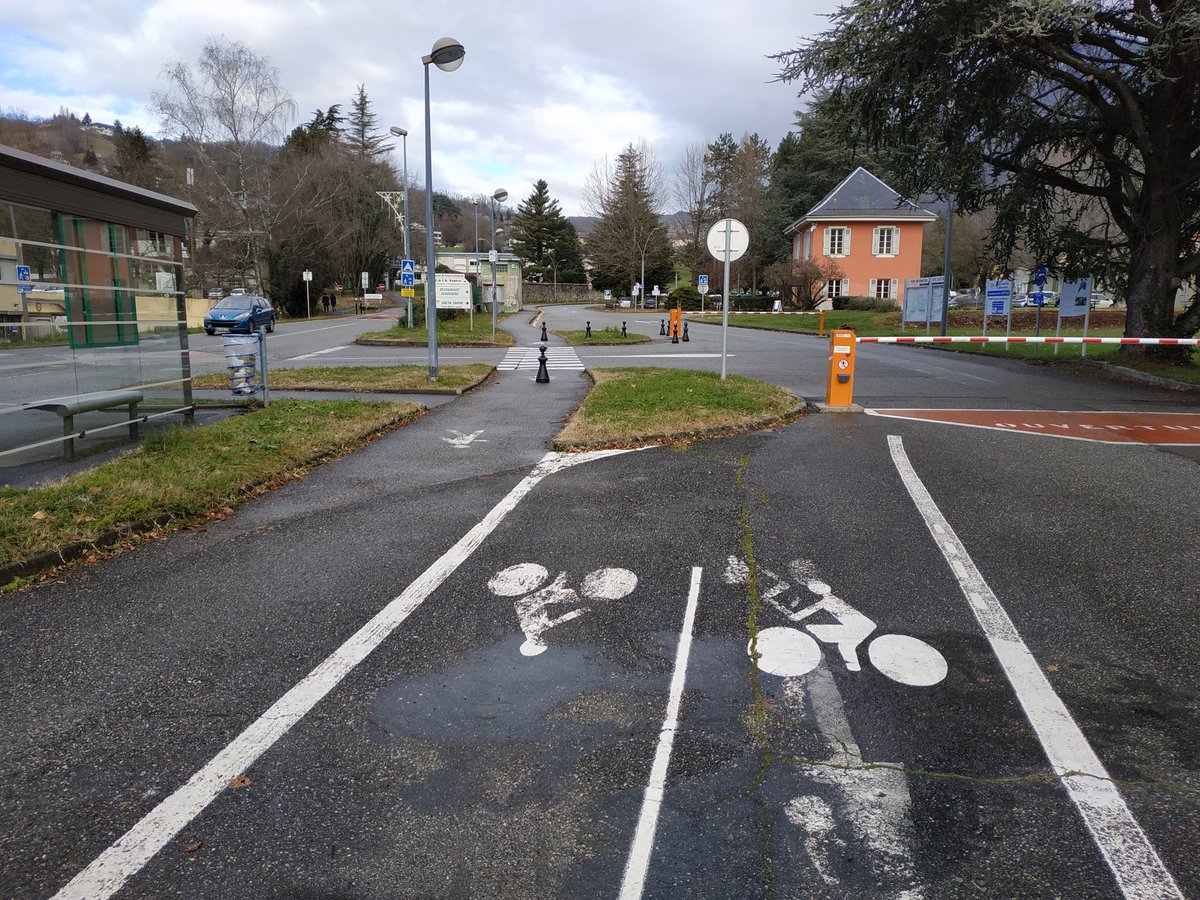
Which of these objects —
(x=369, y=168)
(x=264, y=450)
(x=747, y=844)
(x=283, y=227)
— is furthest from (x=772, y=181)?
(x=747, y=844)

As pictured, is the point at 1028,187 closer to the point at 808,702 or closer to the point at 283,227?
the point at 808,702

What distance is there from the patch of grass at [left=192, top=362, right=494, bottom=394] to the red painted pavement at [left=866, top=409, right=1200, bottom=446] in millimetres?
8325

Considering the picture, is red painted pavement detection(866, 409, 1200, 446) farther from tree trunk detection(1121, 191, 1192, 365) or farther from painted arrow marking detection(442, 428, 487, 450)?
tree trunk detection(1121, 191, 1192, 365)

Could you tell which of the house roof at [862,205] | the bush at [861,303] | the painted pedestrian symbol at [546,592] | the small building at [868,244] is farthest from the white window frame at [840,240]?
the painted pedestrian symbol at [546,592]

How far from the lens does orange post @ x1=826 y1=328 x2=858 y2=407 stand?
12.9m

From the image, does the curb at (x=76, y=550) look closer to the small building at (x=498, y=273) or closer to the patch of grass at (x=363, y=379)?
the patch of grass at (x=363, y=379)

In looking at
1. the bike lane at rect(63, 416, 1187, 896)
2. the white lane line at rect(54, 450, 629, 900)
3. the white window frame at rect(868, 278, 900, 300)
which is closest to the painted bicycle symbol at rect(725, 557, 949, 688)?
the bike lane at rect(63, 416, 1187, 896)

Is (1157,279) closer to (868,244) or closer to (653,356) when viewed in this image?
(653,356)

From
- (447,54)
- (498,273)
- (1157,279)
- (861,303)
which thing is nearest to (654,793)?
(447,54)

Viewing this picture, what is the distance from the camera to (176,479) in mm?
7520

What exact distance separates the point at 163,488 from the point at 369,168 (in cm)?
7555

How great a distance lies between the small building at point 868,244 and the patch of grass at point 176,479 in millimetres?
54519

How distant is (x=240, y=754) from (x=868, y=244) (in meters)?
63.7

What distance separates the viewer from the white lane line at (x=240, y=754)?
2645 mm
